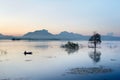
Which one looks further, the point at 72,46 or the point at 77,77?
the point at 72,46

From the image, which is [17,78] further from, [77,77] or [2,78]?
[77,77]

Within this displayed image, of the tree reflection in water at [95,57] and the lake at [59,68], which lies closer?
the lake at [59,68]

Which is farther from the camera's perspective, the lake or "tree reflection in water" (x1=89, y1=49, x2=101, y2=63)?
"tree reflection in water" (x1=89, y1=49, x2=101, y2=63)

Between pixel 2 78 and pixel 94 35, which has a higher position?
pixel 94 35

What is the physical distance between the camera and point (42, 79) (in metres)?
35.4

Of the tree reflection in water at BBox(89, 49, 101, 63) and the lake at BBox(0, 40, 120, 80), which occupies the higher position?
the tree reflection in water at BBox(89, 49, 101, 63)

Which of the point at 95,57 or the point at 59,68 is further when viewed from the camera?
the point at 95,57

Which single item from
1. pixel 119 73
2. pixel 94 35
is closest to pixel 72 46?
pixel 94 35

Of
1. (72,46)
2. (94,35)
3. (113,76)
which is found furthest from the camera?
(72,46)

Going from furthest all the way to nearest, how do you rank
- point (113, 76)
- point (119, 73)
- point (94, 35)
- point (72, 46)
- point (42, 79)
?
point (72, 46) → point (94, 35) → point (119, 73) → point (113, 76) → point (42, 79)

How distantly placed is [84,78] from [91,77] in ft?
5.19

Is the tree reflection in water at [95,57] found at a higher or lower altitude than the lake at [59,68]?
higher

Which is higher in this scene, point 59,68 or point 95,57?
point 95,57

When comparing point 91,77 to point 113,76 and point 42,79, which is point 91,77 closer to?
point 113,76
